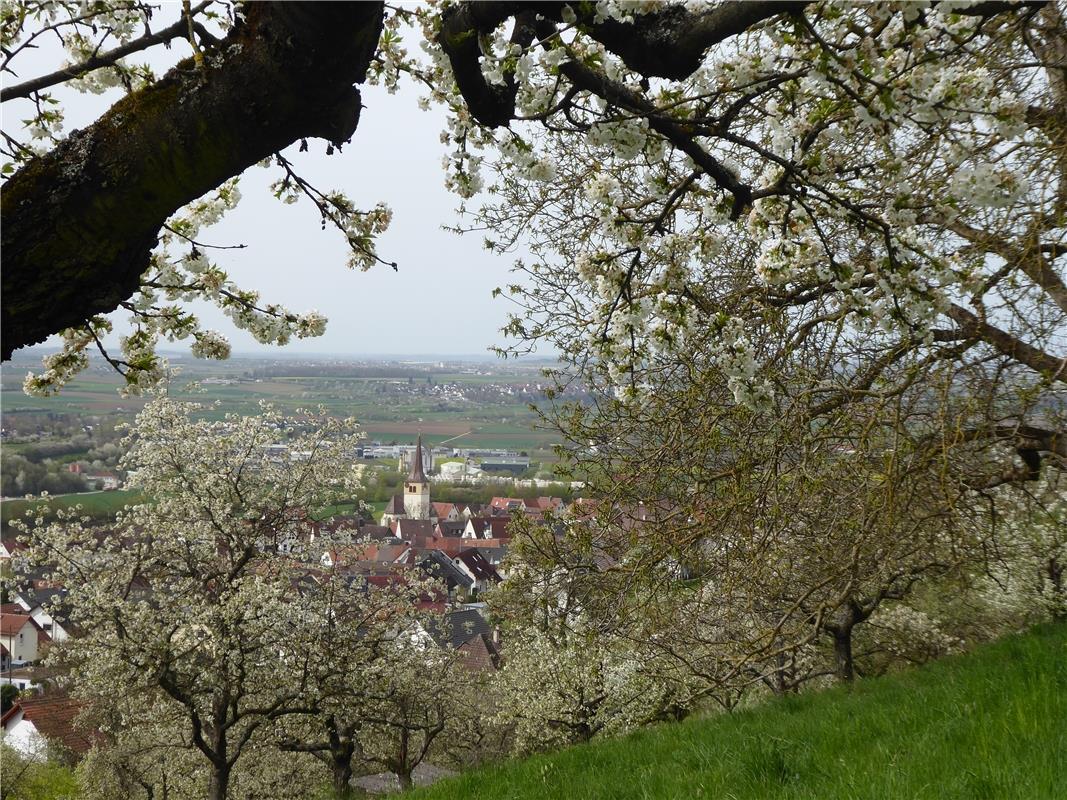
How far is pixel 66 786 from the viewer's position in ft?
78.9

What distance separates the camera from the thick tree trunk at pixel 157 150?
221cm

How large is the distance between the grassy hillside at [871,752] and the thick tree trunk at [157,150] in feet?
9.45

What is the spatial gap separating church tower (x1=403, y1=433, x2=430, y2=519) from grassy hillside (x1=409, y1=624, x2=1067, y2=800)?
6179cm

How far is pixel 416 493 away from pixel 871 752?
2668 inches

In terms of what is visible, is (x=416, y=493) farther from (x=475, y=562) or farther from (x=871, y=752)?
(x=871, y=752)

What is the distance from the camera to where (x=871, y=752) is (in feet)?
11.3

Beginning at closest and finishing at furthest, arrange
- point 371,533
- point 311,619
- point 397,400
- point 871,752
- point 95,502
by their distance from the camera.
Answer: point 871,752, point 311,619, point 95,502, point 371,533, point 397,400

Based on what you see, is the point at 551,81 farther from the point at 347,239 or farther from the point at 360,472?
the point at 360,472

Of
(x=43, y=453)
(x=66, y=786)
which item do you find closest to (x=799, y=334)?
(x=66, y=786)

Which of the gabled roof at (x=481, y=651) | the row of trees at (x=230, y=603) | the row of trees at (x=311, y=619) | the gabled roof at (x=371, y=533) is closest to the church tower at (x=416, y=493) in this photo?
the gabled roof at (x=371, y=533)

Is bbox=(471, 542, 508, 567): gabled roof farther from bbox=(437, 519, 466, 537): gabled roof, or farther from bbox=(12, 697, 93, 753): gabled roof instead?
bbox=(12, 697, 93, 753): gabled roof

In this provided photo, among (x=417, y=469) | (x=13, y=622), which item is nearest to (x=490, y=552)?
(x=417, y=469)

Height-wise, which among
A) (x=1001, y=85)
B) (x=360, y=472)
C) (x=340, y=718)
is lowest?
(x=340, y=718)

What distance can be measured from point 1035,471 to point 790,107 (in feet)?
12.7
